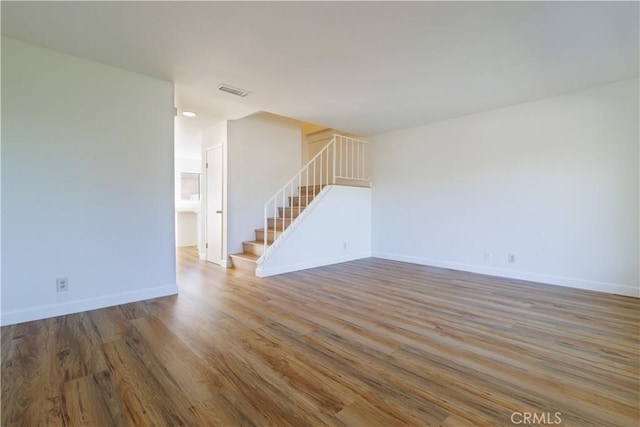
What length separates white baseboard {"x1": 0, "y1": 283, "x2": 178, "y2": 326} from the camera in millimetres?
2361

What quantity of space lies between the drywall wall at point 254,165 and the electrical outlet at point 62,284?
7.57ft

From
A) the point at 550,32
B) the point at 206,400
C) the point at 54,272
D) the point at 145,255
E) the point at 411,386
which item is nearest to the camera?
the point at 206,400

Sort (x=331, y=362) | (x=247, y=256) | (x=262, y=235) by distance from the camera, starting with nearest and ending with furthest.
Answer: (x=331, y=362) < (x=247, y=256) < (x=262, y=235)

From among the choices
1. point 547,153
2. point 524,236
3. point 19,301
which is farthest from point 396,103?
point 19,301

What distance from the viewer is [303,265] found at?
4492mm

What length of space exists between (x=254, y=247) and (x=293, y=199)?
1325 mm

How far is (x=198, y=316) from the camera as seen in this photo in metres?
2.57

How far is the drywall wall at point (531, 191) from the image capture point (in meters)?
3.17

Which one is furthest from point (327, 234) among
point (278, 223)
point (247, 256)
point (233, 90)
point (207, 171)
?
point (233, 90)

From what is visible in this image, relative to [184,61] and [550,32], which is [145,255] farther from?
[550,32]

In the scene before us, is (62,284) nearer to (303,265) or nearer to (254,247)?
(254,247)

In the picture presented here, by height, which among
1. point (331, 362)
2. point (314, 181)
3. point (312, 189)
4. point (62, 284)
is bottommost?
point (331, 362)

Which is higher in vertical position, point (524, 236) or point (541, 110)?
point (541, 110)

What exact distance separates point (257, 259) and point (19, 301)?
252 centimetres
